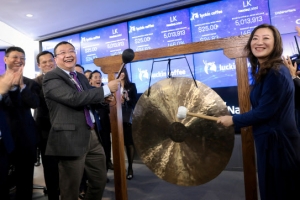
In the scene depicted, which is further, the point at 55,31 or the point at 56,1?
the point at 55,31

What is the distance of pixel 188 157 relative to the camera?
1638 mm

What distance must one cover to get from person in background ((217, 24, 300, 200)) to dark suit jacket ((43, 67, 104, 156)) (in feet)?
3.02

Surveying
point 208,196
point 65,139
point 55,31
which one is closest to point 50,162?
point 65,139

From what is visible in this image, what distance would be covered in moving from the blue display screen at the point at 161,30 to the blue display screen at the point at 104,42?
0.17m

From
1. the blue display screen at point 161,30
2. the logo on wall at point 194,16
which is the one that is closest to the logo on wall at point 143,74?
the blue display screen at point 161,30

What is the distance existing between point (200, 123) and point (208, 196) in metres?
1.11

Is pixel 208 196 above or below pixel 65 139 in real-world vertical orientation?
below

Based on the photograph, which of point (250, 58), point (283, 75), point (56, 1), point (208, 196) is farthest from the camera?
point (56, 1)

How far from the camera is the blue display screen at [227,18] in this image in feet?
10.5

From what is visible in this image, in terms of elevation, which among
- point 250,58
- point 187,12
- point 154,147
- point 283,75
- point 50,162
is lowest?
point 50,162

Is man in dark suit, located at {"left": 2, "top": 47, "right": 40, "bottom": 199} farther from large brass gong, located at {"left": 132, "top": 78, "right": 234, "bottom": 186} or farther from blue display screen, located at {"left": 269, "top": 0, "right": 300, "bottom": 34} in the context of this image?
blue display screen, located at {"left": 269, "top": 0, "right": 300, "bottom": 34}

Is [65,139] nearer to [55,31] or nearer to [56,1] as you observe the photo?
[56,1]

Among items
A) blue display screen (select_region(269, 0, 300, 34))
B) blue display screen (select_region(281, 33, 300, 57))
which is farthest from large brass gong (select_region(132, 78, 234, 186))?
blue display screen (select_region(269, 0, 300, 34))

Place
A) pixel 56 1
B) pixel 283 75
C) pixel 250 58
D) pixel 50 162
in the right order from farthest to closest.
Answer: pixel 56 1
pixel 50 162
pixel 250 58
pixel 283 75
